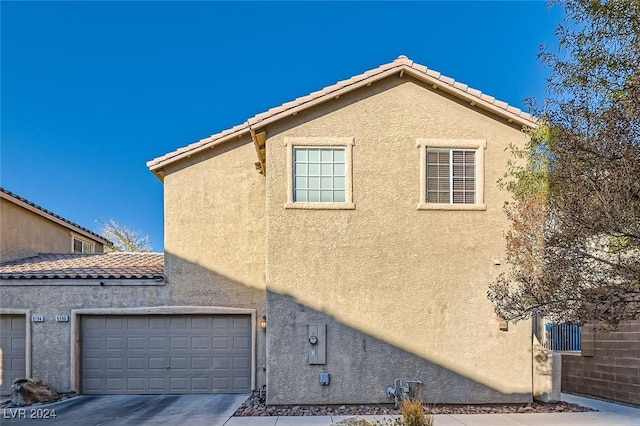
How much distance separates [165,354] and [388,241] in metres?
7.43

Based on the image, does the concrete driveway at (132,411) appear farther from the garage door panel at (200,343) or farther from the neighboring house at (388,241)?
the neighboring house at (388,241)

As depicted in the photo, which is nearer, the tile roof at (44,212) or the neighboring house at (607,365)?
the neighboring house at (607,365)

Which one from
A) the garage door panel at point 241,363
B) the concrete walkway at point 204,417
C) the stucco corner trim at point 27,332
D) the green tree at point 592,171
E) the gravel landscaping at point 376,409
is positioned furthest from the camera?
the garage door panel at point 241,363

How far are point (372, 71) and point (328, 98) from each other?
4.42ft

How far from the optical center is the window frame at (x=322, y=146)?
37.7 feet

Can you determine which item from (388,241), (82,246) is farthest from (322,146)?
(82,246)

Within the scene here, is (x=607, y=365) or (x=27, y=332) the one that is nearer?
(x=607, y=365)

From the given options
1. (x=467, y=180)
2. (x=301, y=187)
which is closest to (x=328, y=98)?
(x=301, y=187)

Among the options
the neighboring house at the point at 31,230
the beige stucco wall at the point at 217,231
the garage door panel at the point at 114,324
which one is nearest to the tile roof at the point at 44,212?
the neighboring house at the point at 31,230

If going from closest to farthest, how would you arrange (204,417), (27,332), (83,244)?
1. (204,417)
2. (27,332)
3. (83,244)

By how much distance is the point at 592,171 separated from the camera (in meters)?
6.57

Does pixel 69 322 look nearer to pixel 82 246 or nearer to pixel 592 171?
pixel 82 246

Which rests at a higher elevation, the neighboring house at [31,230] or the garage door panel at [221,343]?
the neighboring house at [31,230]

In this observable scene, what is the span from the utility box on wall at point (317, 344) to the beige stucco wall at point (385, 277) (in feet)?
0.56
